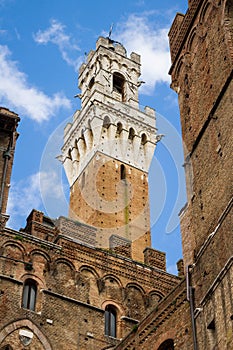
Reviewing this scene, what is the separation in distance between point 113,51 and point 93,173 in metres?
13.3

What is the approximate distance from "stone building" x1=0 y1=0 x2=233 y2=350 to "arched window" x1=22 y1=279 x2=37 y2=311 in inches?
1.5

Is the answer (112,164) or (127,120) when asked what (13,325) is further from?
(127,120)

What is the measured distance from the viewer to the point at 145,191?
144ft

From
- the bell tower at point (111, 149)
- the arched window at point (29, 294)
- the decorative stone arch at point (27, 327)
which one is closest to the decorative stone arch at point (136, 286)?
the arched window at point (29, 294)

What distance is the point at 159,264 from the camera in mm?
24109

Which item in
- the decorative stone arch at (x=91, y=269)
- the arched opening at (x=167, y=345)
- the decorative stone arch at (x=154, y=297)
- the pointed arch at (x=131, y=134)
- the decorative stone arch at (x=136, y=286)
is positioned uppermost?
the pointed arch at (x=131, y=134)

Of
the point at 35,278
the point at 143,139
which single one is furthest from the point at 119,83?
the point at 35,278

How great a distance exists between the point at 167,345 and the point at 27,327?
533cm

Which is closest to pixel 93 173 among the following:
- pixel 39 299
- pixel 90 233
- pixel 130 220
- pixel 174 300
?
pixel 130 220

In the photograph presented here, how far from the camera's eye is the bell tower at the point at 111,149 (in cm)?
4094

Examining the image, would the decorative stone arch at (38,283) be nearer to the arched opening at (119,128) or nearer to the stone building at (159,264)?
the stone building at (159,264)

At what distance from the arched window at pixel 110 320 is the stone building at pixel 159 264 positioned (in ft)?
0.11

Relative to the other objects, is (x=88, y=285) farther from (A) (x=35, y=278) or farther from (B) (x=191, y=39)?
(B) (x=191, y=39)

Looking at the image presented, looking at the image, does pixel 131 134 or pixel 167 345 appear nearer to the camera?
pixel 167 345
